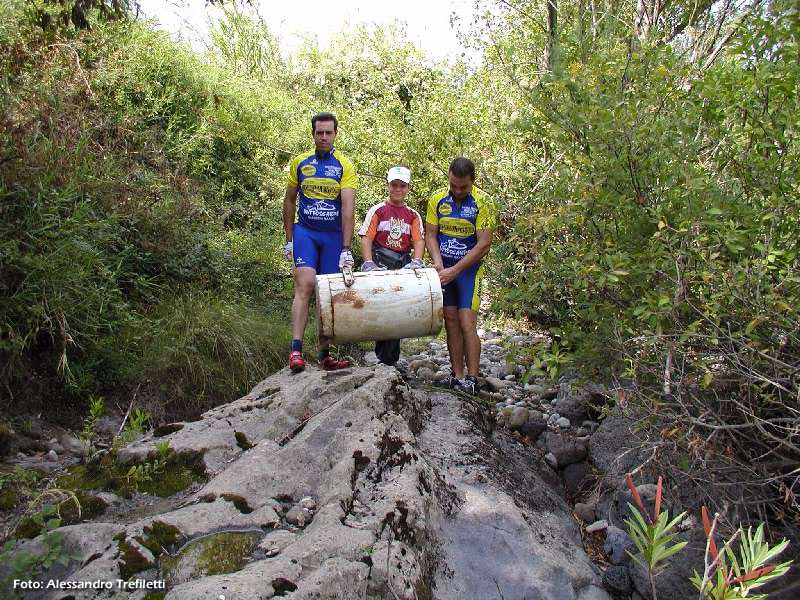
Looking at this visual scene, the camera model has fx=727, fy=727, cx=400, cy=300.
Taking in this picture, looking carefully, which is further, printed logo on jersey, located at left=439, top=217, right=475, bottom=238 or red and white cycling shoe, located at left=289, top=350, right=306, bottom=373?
printed logo on jersey, located at left=439, top=217, right=475, bottom=238

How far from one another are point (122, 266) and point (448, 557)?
192 inches

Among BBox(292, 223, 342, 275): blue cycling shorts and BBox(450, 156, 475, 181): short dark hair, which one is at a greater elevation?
BBox(450, 156, 475, 181): short dark hair

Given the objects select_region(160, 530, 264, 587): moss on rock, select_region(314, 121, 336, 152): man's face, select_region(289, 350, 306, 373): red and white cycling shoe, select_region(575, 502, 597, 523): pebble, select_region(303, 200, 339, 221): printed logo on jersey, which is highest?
select_region(314, 121, 336, 152): man's face

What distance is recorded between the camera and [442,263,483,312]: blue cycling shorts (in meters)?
5.78

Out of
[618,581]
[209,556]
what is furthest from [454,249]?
[209,556]

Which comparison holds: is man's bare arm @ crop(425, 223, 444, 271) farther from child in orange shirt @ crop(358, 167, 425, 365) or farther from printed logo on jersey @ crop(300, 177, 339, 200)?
printed logo on jersey @ crop(300, 177, 339, 200)

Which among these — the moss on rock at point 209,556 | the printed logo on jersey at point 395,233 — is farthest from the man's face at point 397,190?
the moss on rock at point 209,556

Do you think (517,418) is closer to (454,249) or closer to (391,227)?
(454,249)

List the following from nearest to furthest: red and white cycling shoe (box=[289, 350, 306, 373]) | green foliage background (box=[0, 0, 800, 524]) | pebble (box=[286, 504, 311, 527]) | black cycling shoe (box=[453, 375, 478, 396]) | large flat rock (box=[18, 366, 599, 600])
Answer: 1. large flat rock (box=[18, 366, 599, 600])
2. pebble (box=[286, 504, 311, 527])
3. green foliage background (box=[0, 0, 800, 524])
4. red and white cycling shoe (box=[289, 350, 306, 373])
5. black cycling shoe (box=[453, 375, 478, 396])

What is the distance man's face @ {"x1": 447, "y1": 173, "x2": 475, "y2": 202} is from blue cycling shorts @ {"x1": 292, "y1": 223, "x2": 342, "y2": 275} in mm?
974

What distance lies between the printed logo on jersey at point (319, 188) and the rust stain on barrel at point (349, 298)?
114 centimetres

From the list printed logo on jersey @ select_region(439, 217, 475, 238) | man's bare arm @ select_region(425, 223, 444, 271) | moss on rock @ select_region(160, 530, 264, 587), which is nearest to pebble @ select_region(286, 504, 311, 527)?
moss on rock @ select_region(160, 530, 264, 587)

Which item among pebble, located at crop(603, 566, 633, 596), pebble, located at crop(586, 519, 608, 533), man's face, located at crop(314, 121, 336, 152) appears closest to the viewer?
pebble, located at crop(603, 566, 633, 596)

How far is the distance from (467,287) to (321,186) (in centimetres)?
141
